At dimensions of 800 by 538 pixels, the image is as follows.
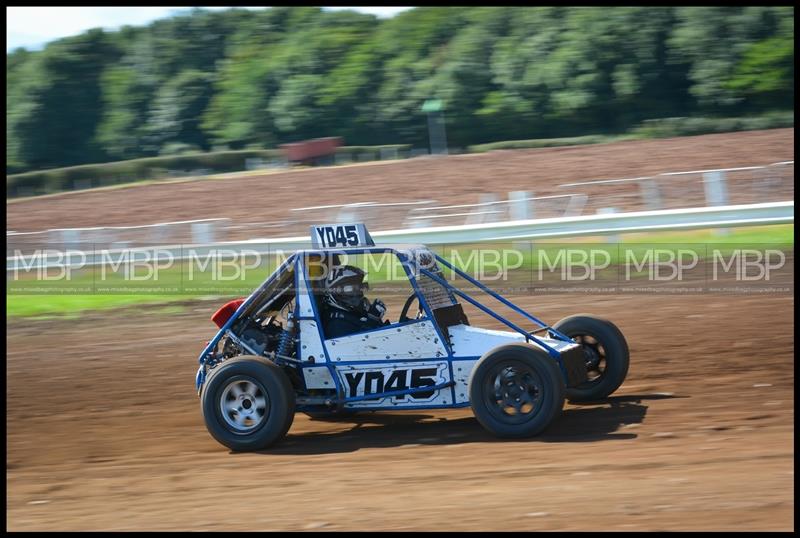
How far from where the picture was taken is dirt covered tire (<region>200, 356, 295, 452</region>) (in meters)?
6.97

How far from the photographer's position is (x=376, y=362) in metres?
7.29

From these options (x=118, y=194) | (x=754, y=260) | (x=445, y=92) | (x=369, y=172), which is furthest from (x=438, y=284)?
(x=445, y=92)

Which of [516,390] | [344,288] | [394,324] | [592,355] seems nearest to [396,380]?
[394,324]

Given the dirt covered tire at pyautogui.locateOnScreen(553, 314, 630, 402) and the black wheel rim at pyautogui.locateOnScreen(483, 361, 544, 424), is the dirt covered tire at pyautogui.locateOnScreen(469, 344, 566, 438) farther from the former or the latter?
the dirt covered tire at pyautogui.locateOnScreen(553, 314, 630, 402)

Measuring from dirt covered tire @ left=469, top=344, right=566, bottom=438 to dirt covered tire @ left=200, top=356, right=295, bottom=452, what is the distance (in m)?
1.36

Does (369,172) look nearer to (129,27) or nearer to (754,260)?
(754,260)

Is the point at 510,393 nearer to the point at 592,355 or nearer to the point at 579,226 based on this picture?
the point at 592,355

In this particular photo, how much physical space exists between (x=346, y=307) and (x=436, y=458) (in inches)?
60.1

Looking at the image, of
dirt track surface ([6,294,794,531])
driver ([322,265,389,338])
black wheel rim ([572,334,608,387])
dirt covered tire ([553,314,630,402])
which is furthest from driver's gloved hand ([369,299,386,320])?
black wheel rim ([572,334,608,387])

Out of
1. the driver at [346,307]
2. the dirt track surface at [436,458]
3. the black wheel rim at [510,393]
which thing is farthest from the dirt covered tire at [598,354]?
the driver at [346,307]

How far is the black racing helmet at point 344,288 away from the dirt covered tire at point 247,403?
800 millimetres

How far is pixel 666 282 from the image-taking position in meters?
12.6

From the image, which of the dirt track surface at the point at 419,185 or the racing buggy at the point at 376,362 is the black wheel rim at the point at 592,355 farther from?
the dirt track surface at the point at 419,185

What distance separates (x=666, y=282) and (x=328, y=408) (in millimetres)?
6609
